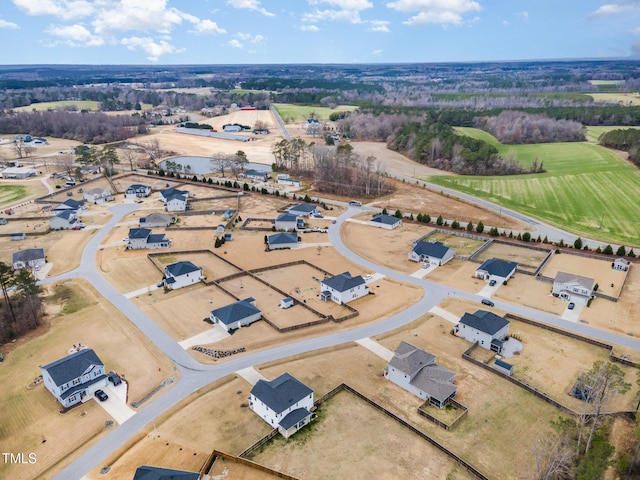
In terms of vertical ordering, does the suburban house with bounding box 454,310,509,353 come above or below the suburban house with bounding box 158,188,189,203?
below

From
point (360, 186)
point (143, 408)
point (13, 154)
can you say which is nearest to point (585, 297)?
point (143, 408)

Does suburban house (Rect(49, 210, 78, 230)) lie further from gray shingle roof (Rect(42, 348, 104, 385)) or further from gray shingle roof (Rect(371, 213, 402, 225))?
gray shingle roof (Rect(371, 213, 402, 225))

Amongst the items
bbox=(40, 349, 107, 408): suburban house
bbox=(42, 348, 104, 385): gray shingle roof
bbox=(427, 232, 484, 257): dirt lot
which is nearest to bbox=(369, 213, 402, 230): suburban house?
bbox=(427, 232, 484, 257): dirt lot

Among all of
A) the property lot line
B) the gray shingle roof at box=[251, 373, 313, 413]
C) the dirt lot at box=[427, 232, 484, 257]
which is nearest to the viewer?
the gray shingle roof at box=[251, 373, 313, 413]

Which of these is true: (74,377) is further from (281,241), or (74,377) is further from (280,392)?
(281,241)

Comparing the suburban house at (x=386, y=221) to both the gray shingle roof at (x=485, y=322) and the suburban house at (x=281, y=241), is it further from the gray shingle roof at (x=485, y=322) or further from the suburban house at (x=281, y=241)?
the gray shingle roof at (x=485, y=322)

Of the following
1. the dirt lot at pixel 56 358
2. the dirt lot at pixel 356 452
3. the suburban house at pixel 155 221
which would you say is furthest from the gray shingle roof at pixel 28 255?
the dirt lot at pixel 356 452

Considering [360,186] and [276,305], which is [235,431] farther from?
[360,186]

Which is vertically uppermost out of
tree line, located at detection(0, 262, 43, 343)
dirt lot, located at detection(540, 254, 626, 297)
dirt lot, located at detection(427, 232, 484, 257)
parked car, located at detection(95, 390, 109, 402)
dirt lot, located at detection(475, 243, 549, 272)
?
tree line, located at detection(0, 262, 43, 343)
